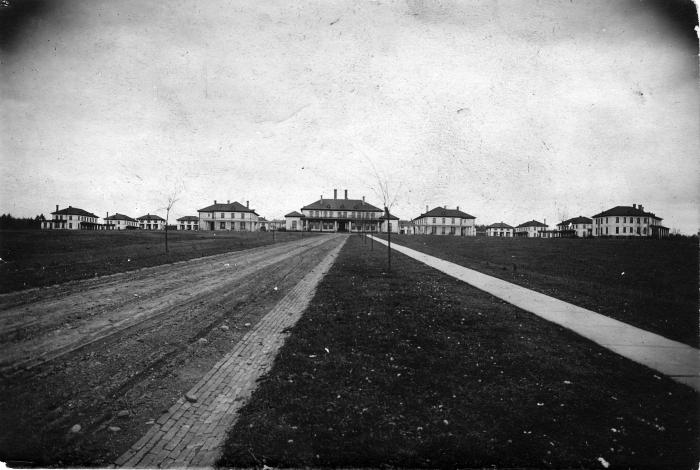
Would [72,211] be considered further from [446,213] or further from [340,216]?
[446,213]

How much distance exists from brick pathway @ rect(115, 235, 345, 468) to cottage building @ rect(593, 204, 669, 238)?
305ft

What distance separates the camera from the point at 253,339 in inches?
249

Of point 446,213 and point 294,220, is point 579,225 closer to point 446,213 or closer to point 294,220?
point 446,213

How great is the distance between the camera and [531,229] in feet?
417

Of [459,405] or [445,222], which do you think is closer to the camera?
[459,405]

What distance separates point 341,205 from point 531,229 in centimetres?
8048

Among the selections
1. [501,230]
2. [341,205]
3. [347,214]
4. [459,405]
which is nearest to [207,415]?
[459,405]

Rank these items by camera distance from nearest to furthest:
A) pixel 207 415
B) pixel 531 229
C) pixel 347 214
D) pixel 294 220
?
1. pixel 207 415
2. pixel 347 214
3. pixel 294 220
4. pixel 531 229

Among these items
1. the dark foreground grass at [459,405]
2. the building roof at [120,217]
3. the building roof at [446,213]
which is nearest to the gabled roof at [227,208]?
the building roof at [120,217]

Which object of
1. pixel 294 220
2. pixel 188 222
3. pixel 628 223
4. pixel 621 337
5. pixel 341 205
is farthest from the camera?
pixel 188 222

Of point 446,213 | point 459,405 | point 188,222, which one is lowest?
point 459,405

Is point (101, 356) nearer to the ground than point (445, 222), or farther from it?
nearer to the ground

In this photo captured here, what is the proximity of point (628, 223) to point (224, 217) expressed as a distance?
4068 inches

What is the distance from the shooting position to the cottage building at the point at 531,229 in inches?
4835
